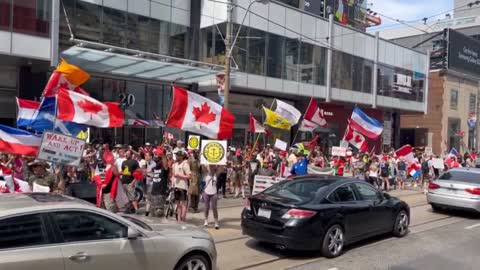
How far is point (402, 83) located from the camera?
40844mm

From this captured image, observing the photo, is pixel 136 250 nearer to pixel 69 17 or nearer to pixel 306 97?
pixel 69 17

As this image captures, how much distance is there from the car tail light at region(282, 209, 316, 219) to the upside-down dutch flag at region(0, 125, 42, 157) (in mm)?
5340

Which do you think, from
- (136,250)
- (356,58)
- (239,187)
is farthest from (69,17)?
(356,58)

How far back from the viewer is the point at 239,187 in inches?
641

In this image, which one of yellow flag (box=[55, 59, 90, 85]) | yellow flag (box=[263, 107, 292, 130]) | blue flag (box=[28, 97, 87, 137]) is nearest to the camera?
blue flag (box=[28, 97, 87, 137])

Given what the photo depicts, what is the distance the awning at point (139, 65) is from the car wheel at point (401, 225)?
13275 millimetres

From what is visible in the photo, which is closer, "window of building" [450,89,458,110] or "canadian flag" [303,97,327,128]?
"canadian flag" [303,97,327,128]

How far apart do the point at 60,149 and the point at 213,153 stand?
3.59 meters

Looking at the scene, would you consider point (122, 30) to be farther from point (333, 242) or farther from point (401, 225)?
point (333, 242)

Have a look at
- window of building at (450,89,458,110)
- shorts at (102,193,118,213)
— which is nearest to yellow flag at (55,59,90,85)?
shorts at (102,193,118,213)

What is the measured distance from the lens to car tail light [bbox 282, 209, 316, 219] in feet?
26.2

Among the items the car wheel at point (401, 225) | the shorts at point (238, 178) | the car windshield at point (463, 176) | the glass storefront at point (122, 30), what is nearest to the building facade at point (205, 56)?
the glass storefront at point (122, 30)

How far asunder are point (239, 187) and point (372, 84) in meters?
24.5

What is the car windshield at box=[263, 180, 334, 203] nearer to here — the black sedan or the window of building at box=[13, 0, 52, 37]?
the black sedan
